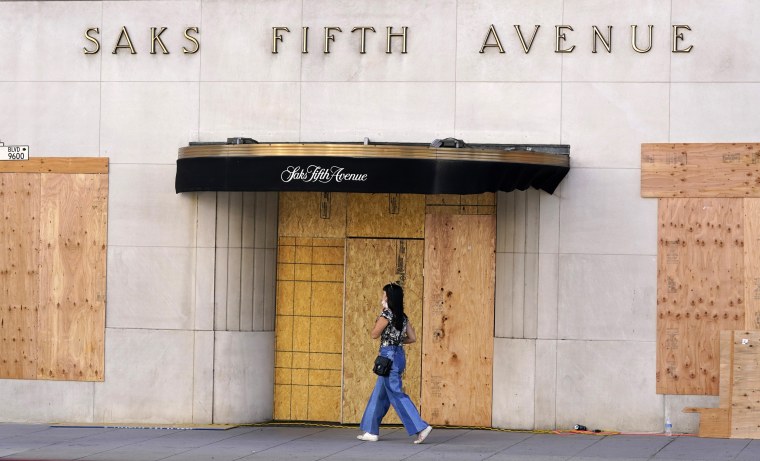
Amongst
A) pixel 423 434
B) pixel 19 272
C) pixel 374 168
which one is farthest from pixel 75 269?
pixel 423 434

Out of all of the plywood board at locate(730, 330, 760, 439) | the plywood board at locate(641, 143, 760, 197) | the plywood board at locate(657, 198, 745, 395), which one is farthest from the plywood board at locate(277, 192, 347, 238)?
the plywood board at locate(730, 330, 760, 439)

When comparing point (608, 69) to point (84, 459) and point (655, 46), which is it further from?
point (84, 459)

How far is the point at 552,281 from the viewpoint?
15328 mm

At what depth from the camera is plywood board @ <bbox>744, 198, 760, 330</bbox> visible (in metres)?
14.9

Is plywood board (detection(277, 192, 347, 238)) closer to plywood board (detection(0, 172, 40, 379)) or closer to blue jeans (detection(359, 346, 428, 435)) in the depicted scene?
blue jeans (detection(359, 346, 428, 435))

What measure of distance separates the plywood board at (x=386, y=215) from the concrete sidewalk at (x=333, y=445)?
251cm

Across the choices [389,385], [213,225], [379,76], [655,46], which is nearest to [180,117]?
[213,225]

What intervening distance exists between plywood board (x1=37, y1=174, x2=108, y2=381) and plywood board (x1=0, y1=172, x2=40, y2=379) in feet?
0.49

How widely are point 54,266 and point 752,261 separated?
8.72 m

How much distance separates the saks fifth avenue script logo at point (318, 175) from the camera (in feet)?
47.0

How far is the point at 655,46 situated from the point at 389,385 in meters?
5.27

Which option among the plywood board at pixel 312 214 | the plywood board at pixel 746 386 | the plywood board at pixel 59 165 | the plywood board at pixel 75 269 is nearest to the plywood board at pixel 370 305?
the plywood board at pixel 312 214

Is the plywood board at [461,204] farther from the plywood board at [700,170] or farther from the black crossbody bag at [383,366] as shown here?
the black crossbody bag at [383,366]

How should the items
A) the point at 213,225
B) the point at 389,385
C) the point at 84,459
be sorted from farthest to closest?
the point at 213,225, the point at 389,385, the point at 84,459
